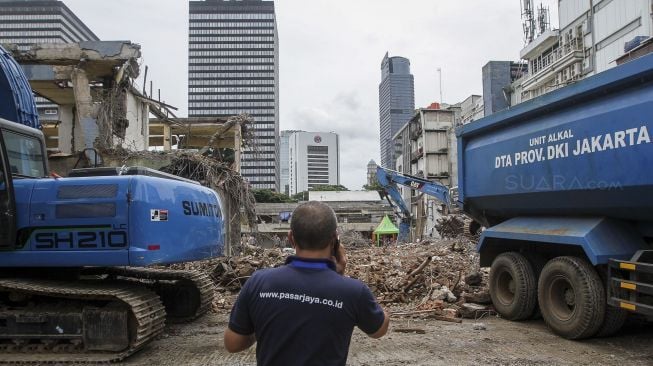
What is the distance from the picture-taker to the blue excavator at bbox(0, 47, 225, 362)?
530 centimetres

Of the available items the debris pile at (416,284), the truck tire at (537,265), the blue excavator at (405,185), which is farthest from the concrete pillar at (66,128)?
the truck tire at (537,265)

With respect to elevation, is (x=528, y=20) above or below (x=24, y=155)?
above

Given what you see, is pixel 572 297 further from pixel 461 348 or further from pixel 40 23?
pixel 40 23

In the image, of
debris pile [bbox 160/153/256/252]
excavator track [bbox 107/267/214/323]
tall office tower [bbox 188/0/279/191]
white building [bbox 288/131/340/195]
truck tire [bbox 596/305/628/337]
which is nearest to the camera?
truck tire [bbox 596/305/628/337]

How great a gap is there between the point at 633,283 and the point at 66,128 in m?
16.7

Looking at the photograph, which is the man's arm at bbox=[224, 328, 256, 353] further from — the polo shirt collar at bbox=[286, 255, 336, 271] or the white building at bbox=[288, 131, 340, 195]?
the white building at bbox=[288, 131, 340, 195]

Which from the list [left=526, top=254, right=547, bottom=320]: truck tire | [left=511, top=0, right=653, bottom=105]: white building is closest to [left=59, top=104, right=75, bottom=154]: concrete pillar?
[left=526, top=254, right=547, bottom=320]: truck tire

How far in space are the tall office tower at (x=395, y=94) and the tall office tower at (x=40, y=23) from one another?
403ft

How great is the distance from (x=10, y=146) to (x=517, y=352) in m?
6.06

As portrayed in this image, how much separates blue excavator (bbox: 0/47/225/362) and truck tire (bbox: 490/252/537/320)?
14.2ft

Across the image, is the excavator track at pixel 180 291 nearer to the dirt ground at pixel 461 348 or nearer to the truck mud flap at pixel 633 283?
the dirt ground at pixel 461 348

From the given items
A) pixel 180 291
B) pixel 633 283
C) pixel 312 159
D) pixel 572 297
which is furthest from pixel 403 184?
pixel 312 159

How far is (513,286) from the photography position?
712 cm

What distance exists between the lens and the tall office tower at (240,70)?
3284 cm
